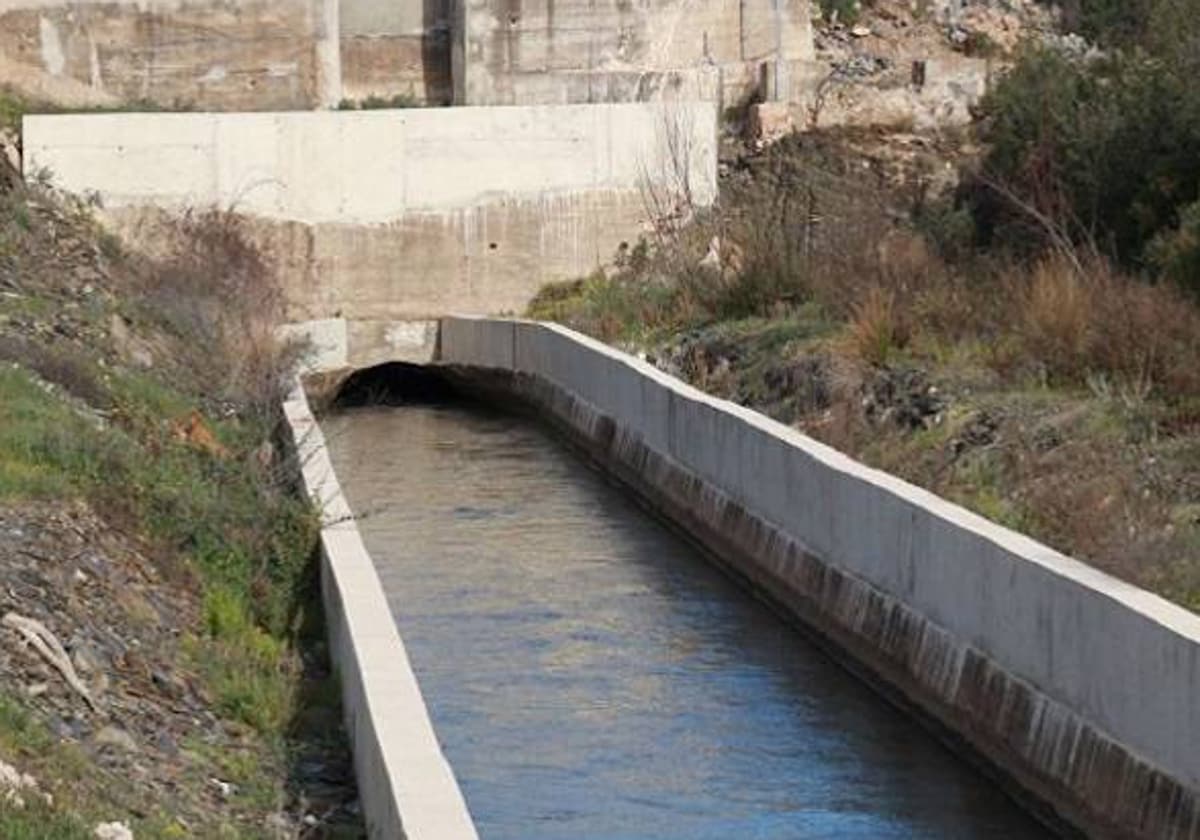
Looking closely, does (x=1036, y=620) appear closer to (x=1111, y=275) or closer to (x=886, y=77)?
(x=1111, y=275)

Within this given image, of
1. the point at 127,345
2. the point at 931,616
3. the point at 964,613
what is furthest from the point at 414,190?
the point at 964,613

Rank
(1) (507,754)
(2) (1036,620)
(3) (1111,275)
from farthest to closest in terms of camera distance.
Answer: (3) (1111,275) < (1) (507,754) < (2) (1036,620)

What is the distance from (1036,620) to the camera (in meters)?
13.5

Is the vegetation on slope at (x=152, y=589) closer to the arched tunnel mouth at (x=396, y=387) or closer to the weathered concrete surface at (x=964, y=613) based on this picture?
the weathered concrete surface at (x=964, y=613)

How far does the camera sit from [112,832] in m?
9.40

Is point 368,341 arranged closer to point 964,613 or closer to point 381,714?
point 964,613

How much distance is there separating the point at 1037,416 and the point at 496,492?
933 cm

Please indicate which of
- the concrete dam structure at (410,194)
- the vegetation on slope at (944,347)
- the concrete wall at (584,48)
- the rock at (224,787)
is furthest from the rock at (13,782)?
the concrete wall at (584,48)

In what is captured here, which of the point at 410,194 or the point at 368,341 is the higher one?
the point at 410,194

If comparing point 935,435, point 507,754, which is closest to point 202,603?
point 507,754

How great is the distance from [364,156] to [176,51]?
15.4 ft

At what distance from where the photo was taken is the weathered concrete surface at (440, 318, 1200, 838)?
11812 millimetres

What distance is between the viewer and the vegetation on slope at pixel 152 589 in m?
11.0

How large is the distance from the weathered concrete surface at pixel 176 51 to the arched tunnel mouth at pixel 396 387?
4.27 m
